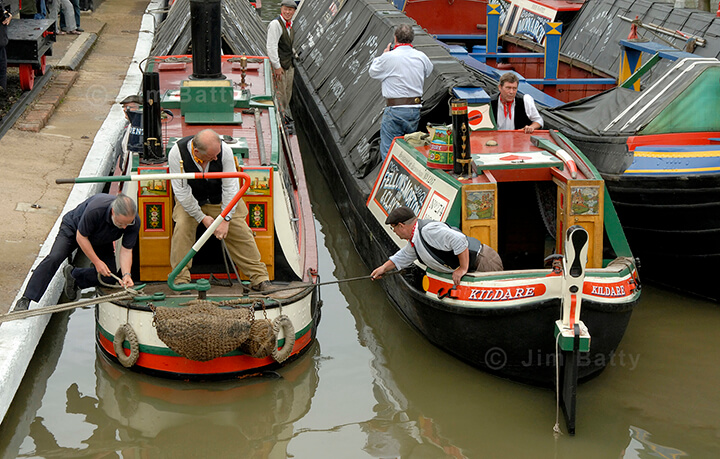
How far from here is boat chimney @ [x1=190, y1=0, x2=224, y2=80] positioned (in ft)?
30.1

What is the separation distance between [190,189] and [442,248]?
206cm

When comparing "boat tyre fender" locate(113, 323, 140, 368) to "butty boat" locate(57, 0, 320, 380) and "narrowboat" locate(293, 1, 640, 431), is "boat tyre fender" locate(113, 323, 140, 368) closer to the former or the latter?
"butty boat" locate(57, 0, 320, 380)

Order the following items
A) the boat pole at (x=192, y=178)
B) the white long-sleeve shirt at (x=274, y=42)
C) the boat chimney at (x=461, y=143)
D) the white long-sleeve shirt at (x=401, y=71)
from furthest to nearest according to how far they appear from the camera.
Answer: the white long-sleeve shirt at (x=274, y=42) → the white long-sleeve shirt at (x=401, y=71) → the boat chimney at (x=461, y=143) → the boat pole at (x=192, y=178)

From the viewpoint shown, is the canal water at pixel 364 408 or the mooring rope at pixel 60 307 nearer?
the mooring rope at pixel 60 307

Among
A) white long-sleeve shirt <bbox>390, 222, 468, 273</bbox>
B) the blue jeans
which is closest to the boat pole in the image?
white long-sleeve shirt <bbox>390, 222, 468, 273</bbox>

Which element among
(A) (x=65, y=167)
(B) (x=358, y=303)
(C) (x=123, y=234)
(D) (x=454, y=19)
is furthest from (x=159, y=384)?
(D) (x=454, y=19)

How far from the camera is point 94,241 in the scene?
732cm

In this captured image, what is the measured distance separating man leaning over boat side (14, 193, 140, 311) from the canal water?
757 millimetres

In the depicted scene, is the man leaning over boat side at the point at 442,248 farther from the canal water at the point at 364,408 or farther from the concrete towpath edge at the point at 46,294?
the concrete towpath edge at the point at 46,294

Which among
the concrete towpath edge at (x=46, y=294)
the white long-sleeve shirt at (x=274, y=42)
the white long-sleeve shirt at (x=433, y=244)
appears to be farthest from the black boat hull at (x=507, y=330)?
the white long-sleeve shirt at (x=274, y=42)

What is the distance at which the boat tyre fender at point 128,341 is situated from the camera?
704cm

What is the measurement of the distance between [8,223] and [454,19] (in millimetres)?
10021

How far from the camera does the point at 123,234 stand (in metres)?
7.20

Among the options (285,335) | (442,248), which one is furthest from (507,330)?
(285,335)
